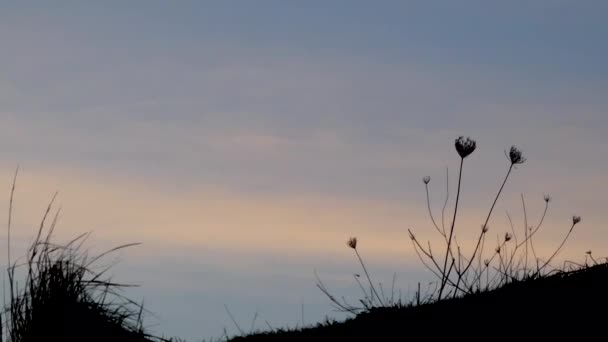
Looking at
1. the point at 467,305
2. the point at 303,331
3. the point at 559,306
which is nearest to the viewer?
the point at 559,306

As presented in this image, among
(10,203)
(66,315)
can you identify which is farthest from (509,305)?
(10,203)

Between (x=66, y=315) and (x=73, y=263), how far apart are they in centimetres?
31

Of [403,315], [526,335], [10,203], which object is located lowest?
[526,335]

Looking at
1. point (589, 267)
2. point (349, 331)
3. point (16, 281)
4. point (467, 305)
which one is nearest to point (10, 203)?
point (16, 281)

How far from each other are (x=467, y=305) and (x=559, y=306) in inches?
27.3

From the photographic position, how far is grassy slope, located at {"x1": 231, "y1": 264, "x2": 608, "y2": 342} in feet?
15.8

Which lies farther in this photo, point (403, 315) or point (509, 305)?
point (403, 315)

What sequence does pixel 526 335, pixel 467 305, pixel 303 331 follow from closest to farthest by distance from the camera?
pixel 526 335
pixel 467 305
pixel 303 331

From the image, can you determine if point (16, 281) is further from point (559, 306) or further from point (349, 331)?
point (559, 306)

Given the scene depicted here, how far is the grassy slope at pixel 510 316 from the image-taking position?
4.83m

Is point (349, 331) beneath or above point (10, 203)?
beneath

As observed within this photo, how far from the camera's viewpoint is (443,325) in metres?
5.30

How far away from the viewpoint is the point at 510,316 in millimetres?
5117

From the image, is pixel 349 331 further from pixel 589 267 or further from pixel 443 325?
pixel 589 267
